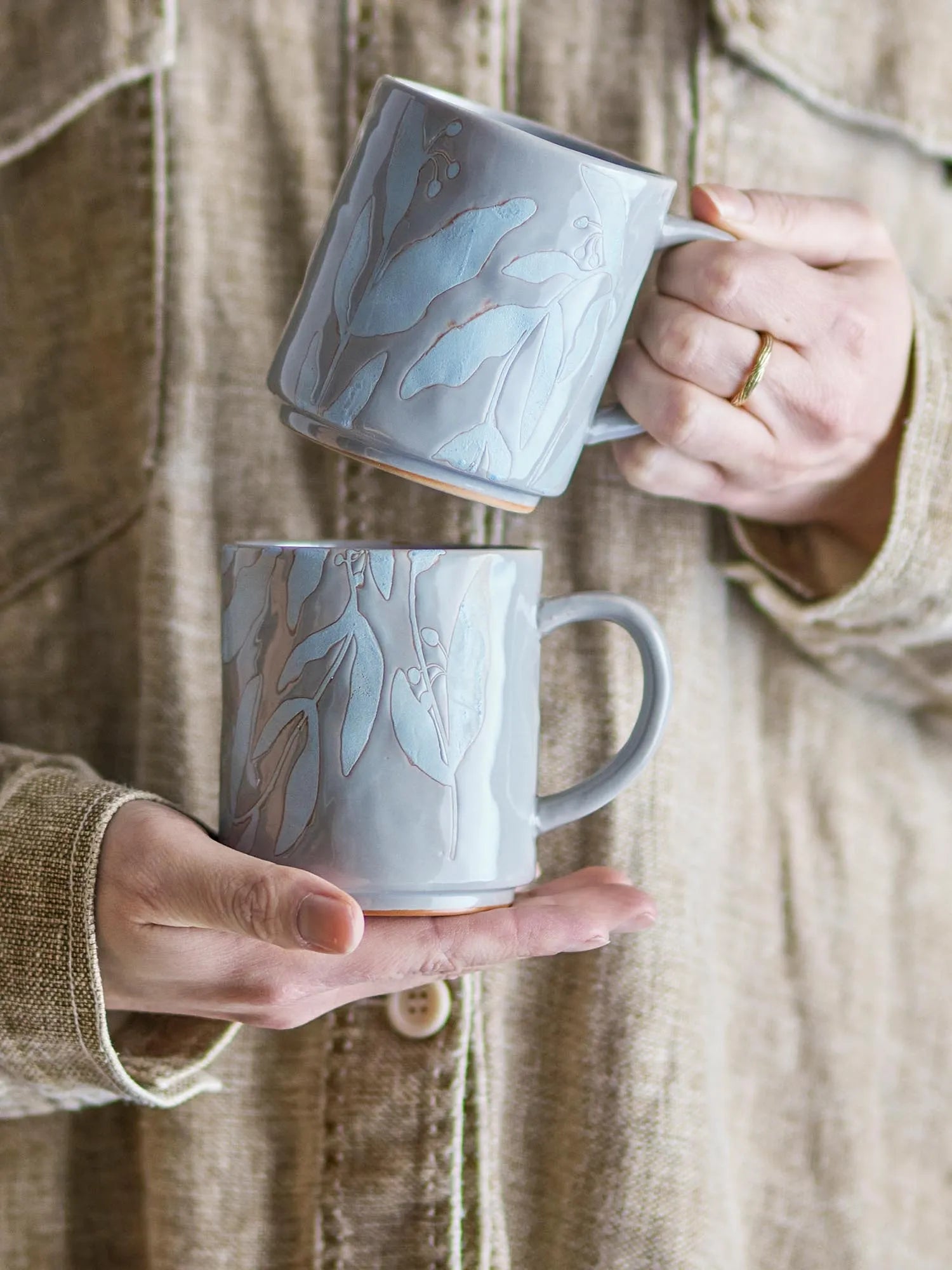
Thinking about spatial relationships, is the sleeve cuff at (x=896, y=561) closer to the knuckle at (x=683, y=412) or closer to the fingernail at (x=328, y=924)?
the knuckle at (x=683, y=412)

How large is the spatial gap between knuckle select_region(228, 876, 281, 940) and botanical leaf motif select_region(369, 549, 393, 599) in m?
0.15

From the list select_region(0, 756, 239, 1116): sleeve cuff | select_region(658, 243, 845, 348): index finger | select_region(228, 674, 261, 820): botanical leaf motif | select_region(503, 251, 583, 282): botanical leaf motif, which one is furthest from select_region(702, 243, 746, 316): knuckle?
select_region(0, 756, 239, 1116): sleeve cuff

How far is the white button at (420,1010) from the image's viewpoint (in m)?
0.70

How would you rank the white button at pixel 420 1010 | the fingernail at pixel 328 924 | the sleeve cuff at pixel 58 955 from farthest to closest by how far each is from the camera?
the white button at pixel 420 1010 → the sleeve cuff at pixel 58 955 → the fingernail at pixel 328 924

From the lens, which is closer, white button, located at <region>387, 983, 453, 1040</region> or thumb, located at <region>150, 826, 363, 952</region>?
thumb, located at <region>150, 826, 363, 952</region>

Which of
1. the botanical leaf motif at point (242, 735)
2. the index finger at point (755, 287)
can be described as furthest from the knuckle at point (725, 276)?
the botanical leaf motif at point (242, 735)

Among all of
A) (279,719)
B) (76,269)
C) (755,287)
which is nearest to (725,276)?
(755,287)

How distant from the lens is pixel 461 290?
0.53 m

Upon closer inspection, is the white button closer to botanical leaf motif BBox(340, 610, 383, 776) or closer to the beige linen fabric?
the beige linen fabric

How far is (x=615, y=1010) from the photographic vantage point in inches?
29.1

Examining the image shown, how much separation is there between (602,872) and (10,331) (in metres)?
0.55

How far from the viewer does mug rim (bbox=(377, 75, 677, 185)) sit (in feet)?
1.69

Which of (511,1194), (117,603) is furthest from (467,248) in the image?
(511,1194)

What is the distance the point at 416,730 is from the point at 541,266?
227 mm
